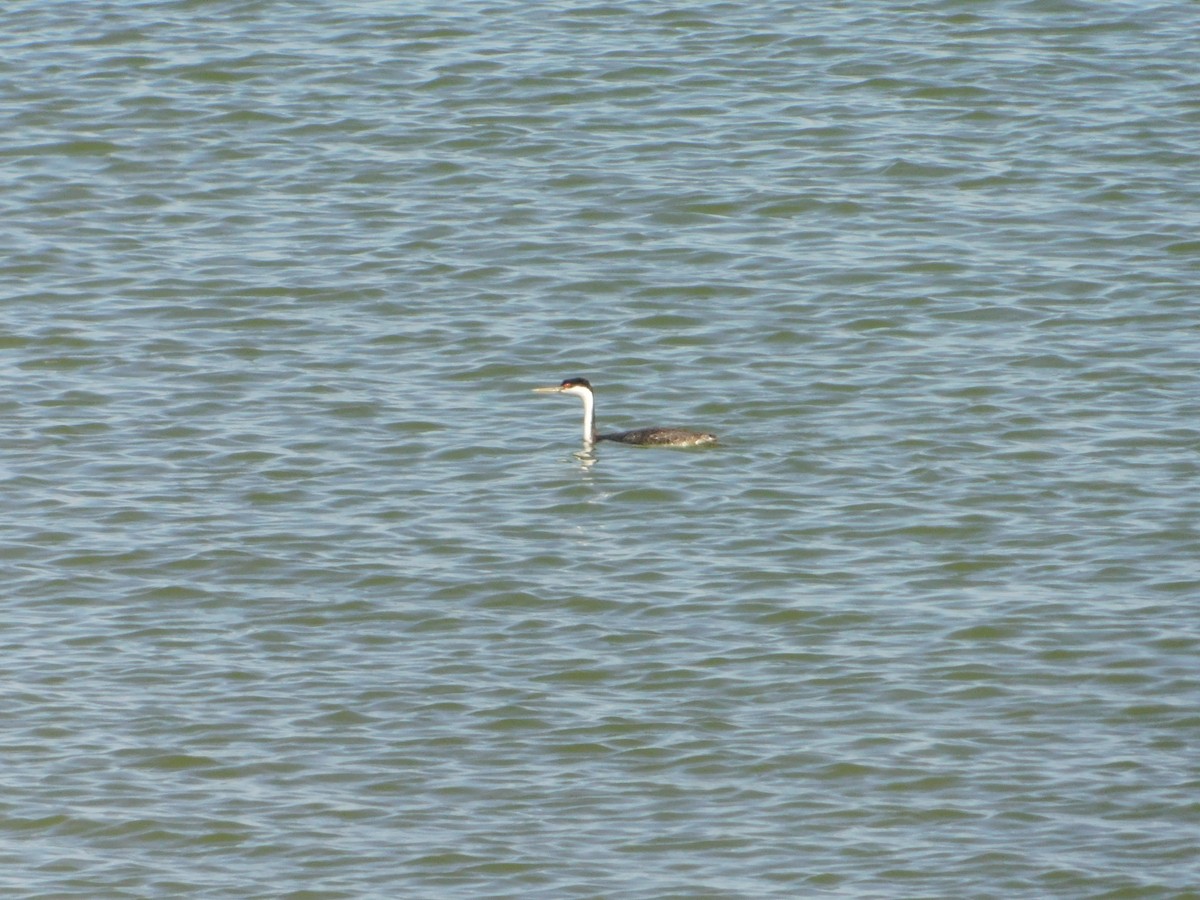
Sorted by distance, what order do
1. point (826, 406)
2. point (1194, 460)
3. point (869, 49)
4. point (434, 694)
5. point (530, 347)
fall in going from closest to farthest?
point (434, 694)
point (1194, 460)
point (826, 406)
point (530, 347)
point (869, 49)

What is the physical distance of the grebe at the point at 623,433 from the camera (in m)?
17.5

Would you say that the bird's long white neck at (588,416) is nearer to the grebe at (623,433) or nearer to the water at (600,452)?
the grebe at (623,433)

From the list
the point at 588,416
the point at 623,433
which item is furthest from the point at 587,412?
the point at 623,433

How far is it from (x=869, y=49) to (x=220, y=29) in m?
7.16

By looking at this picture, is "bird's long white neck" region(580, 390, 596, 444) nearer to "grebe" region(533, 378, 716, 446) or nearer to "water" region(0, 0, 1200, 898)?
"grebe" region(533, 378, 716, 446)

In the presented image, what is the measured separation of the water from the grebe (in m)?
0.13

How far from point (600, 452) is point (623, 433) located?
23cm

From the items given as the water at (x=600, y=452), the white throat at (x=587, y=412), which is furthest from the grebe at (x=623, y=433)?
the water at (x=600, y=452)

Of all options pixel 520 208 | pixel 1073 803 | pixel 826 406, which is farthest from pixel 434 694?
pixel 520 208

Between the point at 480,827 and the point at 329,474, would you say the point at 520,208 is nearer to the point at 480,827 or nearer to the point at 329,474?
the point at 329,474

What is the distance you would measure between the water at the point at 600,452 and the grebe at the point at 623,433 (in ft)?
0.42

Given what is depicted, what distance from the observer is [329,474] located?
16.9 metres

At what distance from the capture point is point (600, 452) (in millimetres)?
17812

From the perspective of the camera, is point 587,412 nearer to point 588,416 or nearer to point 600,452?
point 588,416
